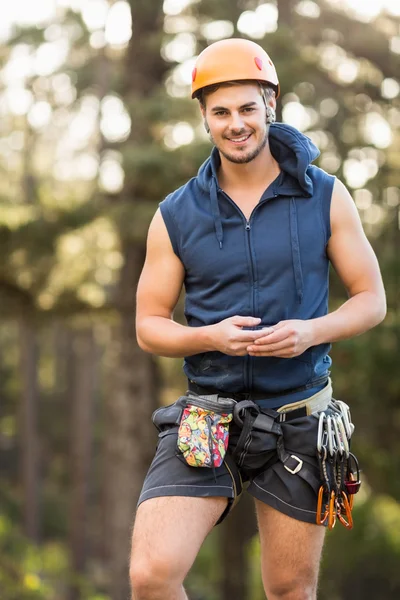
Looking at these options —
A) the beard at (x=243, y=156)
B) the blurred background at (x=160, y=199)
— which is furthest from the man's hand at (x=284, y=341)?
the blurred background at (x=160, y=199)

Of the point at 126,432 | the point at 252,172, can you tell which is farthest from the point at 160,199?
the point at 252,172

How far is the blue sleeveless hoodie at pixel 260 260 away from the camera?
3.89 metres

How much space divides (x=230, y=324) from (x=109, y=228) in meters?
9.86

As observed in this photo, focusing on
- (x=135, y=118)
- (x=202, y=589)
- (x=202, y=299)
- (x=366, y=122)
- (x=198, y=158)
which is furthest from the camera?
(x=202, y=589)

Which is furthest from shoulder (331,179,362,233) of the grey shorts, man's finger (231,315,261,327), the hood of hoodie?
the grey shorts

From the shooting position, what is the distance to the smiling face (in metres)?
3.91

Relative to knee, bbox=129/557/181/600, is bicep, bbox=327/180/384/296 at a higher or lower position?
higher

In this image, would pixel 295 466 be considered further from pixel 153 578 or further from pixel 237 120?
pixel 237 120

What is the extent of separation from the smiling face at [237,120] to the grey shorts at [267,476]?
3.83 ft

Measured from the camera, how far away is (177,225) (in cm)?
404

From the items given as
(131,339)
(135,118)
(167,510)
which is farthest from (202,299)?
(131,339)

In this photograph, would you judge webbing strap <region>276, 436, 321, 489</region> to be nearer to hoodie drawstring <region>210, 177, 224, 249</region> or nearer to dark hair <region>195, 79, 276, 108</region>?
hoodie drawstring <region>210, 177, 224, 249</region>

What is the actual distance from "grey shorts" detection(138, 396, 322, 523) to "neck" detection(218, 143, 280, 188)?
105 cm

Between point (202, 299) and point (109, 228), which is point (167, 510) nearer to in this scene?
point (202, 299)
